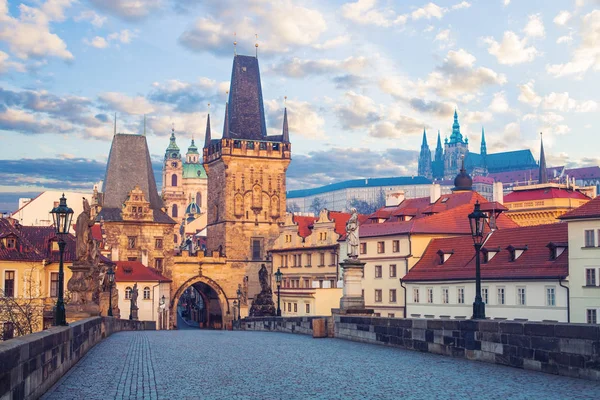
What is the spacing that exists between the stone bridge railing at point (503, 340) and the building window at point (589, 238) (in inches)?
1035

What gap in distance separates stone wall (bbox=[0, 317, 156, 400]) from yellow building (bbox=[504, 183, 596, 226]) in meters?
82.1

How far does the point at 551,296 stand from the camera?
51.1 meters

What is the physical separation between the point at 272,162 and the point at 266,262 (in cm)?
1172

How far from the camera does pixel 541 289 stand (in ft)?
169

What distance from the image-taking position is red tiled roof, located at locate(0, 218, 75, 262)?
201ft

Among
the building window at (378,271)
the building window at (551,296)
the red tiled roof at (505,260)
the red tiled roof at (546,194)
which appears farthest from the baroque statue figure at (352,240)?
the red tiled roof at (546,194)

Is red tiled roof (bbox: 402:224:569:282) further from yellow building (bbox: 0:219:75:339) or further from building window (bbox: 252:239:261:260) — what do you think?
building window (bbox: 252:239:261:260)

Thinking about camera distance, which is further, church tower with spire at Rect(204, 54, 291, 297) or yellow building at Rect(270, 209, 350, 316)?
church tower with spire at Rect(204, 54, 291, 297)

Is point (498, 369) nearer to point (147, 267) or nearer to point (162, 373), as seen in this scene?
point (162, 373)

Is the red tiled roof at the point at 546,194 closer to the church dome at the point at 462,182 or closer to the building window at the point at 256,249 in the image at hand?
the church dome at the point at 462,182

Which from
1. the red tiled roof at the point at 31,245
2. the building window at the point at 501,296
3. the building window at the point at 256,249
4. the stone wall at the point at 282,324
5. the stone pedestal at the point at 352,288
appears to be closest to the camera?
the stone pedestal at the point at 352,288

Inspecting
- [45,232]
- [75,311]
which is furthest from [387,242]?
[75,311]

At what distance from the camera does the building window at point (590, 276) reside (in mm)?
49166

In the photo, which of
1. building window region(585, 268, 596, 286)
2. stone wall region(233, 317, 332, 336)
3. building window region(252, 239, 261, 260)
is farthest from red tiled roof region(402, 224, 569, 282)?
building window region(252, 239, 261, 260)
